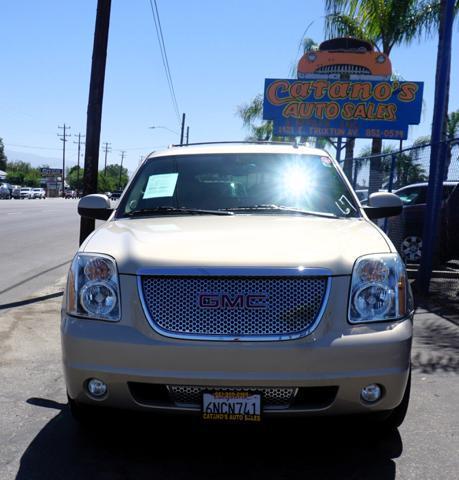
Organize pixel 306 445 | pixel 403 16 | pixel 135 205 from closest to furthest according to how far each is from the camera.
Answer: pixel 306 445 < pixel 135 205 < pixel 403 16

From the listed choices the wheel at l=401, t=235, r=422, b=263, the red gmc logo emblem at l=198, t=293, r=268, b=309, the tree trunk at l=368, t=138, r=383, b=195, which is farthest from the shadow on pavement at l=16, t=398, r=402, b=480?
the tree trunk at l=368, t=138, r=383, b=195

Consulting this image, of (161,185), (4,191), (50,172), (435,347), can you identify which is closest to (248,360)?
(161,185)

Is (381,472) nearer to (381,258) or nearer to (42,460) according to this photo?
(381,258)

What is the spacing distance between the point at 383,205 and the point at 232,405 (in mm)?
2147

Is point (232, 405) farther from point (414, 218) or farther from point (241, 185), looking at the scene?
point (414, 218)

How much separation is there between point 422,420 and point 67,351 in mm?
2298

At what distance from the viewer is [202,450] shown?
346 cm

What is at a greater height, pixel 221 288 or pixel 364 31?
pixel 364 31

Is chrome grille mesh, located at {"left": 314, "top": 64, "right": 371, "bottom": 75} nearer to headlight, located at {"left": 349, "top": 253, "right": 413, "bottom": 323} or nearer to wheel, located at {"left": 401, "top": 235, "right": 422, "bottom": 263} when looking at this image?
wheel, located at {"left": 401, "top": 235, "right": 422, "bottom": 263}

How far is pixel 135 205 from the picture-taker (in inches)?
180

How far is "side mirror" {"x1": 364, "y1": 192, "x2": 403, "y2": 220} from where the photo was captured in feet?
15.0

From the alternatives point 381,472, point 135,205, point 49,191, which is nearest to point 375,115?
point 135,205

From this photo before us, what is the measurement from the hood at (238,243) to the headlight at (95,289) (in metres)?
0.07

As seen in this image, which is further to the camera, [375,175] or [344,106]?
[344,106]
